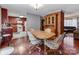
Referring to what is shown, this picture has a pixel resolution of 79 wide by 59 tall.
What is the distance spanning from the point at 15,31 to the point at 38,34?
0.49 meters

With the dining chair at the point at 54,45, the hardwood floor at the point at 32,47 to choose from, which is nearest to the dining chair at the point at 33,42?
the hardwood floor at the point at 32,47

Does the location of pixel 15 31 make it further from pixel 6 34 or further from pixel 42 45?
pixel 42 45

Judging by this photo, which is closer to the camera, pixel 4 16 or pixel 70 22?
pixel 4 16

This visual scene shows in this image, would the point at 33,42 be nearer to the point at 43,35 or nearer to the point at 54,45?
the point at 43,35

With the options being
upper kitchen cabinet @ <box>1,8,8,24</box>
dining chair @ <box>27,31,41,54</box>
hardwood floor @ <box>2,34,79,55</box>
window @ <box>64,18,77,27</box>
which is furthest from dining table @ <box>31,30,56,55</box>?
upper kitchen cabinet @ <box>1,8,8,24</box>

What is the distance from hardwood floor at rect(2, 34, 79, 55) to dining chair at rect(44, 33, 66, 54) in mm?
88

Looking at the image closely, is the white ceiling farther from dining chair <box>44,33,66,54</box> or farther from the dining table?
dining chair <box>44,33,66,54</box>

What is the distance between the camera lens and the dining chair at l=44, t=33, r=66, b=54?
7.70 feet

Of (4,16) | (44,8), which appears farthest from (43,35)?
(4,16)

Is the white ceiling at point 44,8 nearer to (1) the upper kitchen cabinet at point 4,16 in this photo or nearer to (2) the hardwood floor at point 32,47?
(1) the upper kitchen cabinet at point 4,16

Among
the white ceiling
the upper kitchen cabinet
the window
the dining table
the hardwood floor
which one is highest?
the white ceiling

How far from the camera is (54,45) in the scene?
237cm

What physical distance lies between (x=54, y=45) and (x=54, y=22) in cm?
49

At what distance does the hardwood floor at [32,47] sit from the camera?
2.32m
